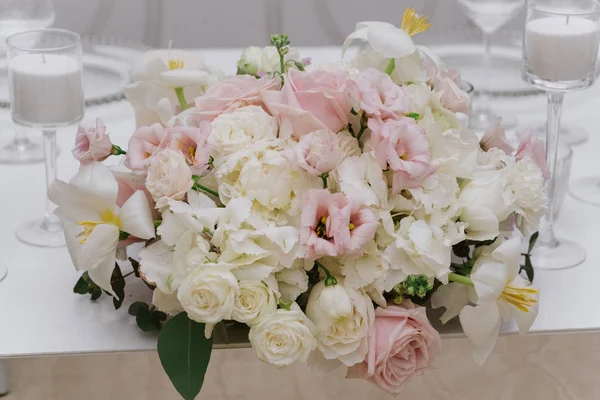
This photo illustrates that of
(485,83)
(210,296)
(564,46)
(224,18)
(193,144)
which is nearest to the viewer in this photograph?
(210,296)

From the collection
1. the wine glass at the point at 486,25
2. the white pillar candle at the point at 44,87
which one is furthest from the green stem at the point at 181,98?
the wine glass at the point at 486,25

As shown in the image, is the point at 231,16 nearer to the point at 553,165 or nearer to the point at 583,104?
the point at 583,104

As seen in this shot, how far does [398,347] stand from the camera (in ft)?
2.91

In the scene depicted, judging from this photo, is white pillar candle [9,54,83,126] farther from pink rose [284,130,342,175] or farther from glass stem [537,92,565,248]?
glass stem [537,92,565,248]

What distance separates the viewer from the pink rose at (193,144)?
0.92 m

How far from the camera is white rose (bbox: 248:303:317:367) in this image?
0.85m

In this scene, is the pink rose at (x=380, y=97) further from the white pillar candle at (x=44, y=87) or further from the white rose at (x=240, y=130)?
the white pillar candle at (x=44, y=87)

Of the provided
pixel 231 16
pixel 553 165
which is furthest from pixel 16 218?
pixel 231 16

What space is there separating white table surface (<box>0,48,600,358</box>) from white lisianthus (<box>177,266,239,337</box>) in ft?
0.45

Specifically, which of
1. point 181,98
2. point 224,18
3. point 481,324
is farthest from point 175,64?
point 224,18

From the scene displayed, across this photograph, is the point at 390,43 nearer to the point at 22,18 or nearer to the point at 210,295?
the point at 210,295

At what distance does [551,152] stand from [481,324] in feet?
1.17

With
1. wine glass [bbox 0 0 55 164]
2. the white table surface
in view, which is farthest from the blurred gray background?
the white table surface

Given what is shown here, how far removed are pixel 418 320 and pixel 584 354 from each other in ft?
0.78
